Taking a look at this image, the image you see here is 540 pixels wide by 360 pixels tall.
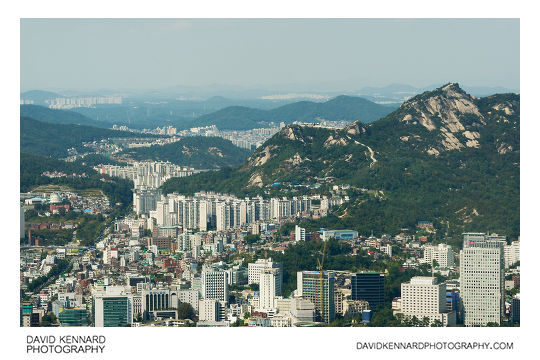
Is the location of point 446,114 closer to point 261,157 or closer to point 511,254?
Result: point 261,157

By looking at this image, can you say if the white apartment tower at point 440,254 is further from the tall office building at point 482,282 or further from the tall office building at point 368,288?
the tall office building at point 482,282

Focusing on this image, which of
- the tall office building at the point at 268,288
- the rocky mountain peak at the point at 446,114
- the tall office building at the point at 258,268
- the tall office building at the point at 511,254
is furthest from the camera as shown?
the rocky mountain peak at the point at 446,114

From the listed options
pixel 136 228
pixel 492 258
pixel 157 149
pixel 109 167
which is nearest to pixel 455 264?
pixel 492 258

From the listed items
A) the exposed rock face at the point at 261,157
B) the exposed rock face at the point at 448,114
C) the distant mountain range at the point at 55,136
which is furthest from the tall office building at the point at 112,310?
the distant mountain range at the point at 55,136

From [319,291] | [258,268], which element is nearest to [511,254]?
[319,291]

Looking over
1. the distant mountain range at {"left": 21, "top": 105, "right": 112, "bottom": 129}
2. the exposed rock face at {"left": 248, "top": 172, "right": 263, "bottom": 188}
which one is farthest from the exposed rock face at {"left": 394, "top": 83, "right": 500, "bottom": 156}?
the distant mountain range at {"left": 21, "top": 105, "right": 112, "bottom": 129}

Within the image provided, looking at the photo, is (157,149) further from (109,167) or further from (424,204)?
(424,204)
